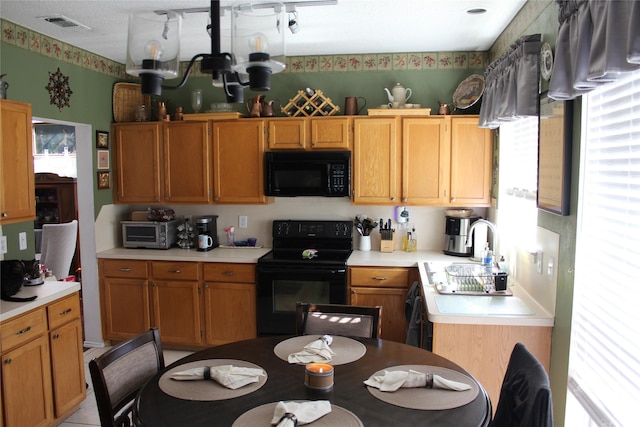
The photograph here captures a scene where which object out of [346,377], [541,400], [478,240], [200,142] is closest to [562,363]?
[541,400]

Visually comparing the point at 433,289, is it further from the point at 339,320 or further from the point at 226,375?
the point at 226,375

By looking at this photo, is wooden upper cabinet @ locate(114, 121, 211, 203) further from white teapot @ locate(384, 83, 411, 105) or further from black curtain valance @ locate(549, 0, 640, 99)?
black curtain valance @ locate(549, 0, 640, 99)

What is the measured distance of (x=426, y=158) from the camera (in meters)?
4.07

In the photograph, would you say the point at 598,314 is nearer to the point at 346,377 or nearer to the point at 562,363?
the point at 562,363

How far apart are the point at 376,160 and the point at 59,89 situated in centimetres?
256

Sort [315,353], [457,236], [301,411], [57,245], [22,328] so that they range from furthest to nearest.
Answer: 1. [57,245]
2. [457,236]
3. [22,328]
4. [315,353]
5. [301,411]

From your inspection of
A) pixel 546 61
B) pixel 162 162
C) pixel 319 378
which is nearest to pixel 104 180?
pixel 162 162

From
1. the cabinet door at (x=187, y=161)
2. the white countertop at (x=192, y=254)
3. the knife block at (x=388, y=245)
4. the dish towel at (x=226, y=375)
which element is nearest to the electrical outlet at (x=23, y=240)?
the white countertop at (x=192, y=254)

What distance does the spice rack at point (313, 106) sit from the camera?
4.21 m

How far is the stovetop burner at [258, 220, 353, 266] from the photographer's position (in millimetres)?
4355

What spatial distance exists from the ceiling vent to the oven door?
216cm

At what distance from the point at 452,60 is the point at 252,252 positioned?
7.85 feet

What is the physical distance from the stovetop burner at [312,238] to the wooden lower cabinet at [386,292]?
0.35m

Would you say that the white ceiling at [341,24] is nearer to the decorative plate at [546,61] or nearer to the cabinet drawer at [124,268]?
the decorative plate at [546,61]
